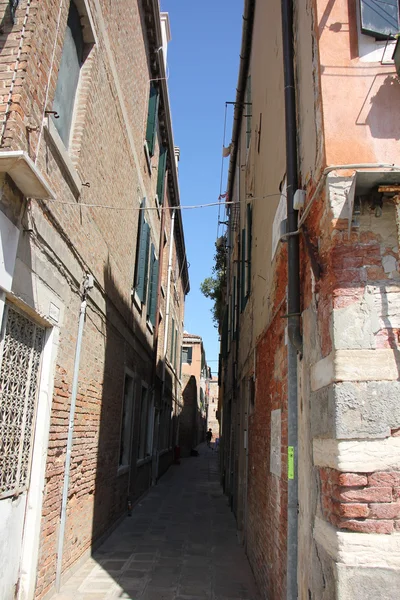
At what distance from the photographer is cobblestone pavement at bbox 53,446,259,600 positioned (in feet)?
16.1

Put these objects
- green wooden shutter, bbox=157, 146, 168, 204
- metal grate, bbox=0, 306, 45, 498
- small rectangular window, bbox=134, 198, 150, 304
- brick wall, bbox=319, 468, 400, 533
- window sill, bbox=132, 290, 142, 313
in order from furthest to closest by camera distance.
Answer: green wooden shutter, bbox=157, 146, 168, 204 < small rectangular window, bbox=134, 198, 150, 304 < window sill, bbox=132, 290, 142, 313 < metal grate, bbox=0, 306, 45, 498 < brick wall, bbox=319, 468, 400, 533

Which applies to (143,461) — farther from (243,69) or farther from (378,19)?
(378,19)

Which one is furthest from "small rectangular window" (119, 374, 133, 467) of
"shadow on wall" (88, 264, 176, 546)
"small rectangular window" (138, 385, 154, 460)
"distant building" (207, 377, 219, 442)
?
"distant building" (207, 377, 219, 442)

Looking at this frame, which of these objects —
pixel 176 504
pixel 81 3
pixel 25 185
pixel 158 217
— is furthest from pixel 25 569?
pixel 158 217

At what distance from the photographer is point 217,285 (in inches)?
717

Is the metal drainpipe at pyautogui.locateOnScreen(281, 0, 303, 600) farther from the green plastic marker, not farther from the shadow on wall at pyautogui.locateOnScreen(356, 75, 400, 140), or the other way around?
the shadow on wall at pyautogui.locateOnScreen(356, 75, 400, 140)

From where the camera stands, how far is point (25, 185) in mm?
3486

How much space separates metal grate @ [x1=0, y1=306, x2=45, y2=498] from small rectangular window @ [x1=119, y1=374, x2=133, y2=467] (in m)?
4.46

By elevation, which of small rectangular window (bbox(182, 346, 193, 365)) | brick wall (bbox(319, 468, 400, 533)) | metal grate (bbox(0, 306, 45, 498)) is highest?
small rectangular window (bbox(182, 346, 193, 365))

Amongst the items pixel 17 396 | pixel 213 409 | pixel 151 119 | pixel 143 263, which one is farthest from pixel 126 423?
pixel 213 409

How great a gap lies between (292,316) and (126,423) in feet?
20.1

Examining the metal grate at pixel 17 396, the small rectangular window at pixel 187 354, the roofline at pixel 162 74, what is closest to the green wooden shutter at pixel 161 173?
the roofline at pixel 162 74

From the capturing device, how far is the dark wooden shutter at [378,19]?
3305 mm

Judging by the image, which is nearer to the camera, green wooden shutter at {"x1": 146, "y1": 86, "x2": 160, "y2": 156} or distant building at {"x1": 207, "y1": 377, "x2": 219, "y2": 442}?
green wooden shutter at {"x1": 146, "y1": 86, "x2": 160, "y2": 156}
